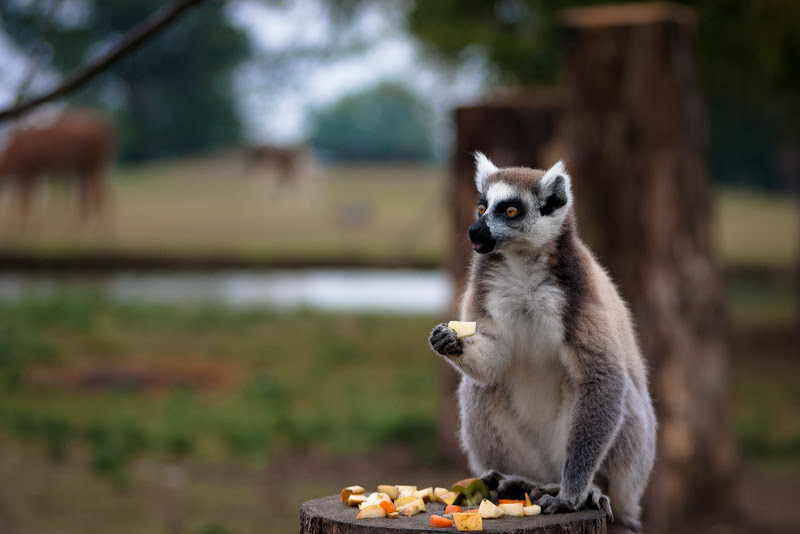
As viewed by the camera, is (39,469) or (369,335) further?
(369,335)

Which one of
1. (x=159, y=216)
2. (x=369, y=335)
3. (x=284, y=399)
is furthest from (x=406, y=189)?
(x=284, y=399)

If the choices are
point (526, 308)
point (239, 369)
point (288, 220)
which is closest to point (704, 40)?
point (239, 369)

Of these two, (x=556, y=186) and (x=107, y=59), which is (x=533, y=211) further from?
(x=107, y=59)

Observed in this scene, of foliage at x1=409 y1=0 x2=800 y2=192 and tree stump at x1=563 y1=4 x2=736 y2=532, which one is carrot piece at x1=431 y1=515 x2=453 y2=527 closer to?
tree stump at x1=563 y1=4 x2=736 y2=532

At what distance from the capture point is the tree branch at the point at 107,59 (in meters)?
4.07

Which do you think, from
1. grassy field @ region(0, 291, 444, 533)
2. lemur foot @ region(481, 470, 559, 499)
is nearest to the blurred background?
grassy field @ region(0, 291, 444, 533)

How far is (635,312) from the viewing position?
641 centimetres

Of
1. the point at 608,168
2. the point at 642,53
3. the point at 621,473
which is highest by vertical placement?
the point at 642,53

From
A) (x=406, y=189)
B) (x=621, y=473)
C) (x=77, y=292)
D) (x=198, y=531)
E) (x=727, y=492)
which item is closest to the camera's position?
(x=621, y=473)

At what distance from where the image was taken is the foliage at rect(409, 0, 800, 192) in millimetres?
10328

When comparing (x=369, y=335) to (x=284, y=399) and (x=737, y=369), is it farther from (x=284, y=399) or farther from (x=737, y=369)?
(x=737, y=369)

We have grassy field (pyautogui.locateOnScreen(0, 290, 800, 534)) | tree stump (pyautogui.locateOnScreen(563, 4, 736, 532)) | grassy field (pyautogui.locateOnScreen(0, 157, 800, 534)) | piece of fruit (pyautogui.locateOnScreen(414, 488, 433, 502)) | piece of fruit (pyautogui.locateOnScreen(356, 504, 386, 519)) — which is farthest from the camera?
grassy field (pyautogui.locateOnScreen(0, 157, 800, 534))

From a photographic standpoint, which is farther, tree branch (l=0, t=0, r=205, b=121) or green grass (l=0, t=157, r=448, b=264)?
green grass (l=0, t=157, r=448, b=264)

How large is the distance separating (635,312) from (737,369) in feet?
20.6
